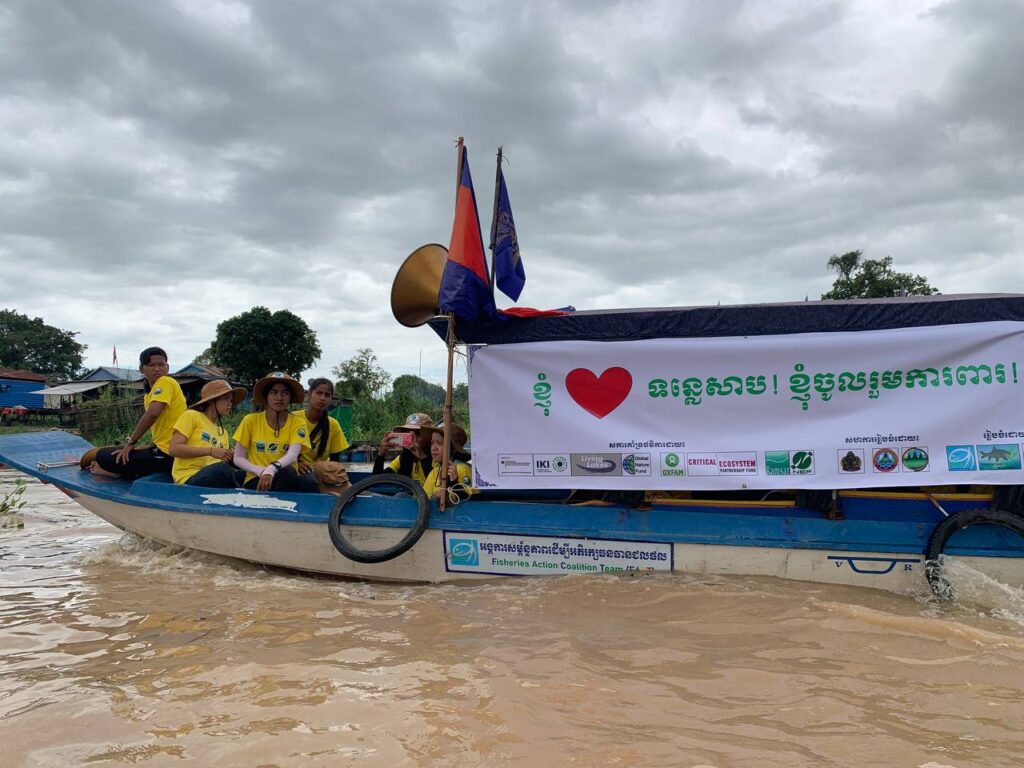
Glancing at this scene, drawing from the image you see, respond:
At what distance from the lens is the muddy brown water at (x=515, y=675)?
2645 mm

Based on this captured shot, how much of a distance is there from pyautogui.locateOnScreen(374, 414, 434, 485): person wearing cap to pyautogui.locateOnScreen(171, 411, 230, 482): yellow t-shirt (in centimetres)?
150

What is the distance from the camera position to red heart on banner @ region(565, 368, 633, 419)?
15.6ft

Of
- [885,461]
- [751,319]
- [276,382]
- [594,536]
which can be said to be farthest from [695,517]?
[276,382]

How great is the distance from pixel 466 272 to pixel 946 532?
3.47 meters

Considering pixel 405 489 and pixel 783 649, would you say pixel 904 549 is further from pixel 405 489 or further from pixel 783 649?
pixel 405 489

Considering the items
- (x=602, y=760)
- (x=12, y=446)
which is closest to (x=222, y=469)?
(x=12, y=446)

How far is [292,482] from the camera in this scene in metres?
5.68

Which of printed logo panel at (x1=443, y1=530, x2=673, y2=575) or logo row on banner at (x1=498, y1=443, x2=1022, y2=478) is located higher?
logo row on banner at (x1=498, y1=443, x2=1022, y2=478)

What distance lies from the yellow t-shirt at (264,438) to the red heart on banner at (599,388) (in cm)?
243

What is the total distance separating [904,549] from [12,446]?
7.91 meters

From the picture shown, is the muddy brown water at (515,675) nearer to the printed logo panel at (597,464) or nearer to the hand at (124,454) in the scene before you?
the printed logo panel at (597,464)

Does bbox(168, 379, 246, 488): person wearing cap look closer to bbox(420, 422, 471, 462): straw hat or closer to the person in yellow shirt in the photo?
the person in yellow shirt

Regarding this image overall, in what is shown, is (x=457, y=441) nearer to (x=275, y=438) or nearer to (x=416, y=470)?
(x=416, y=470)

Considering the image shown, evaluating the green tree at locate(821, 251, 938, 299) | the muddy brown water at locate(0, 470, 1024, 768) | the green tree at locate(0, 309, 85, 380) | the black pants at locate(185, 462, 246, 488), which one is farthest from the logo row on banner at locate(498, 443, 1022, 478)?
the green tree at locate(0, 309, 85, 380)
